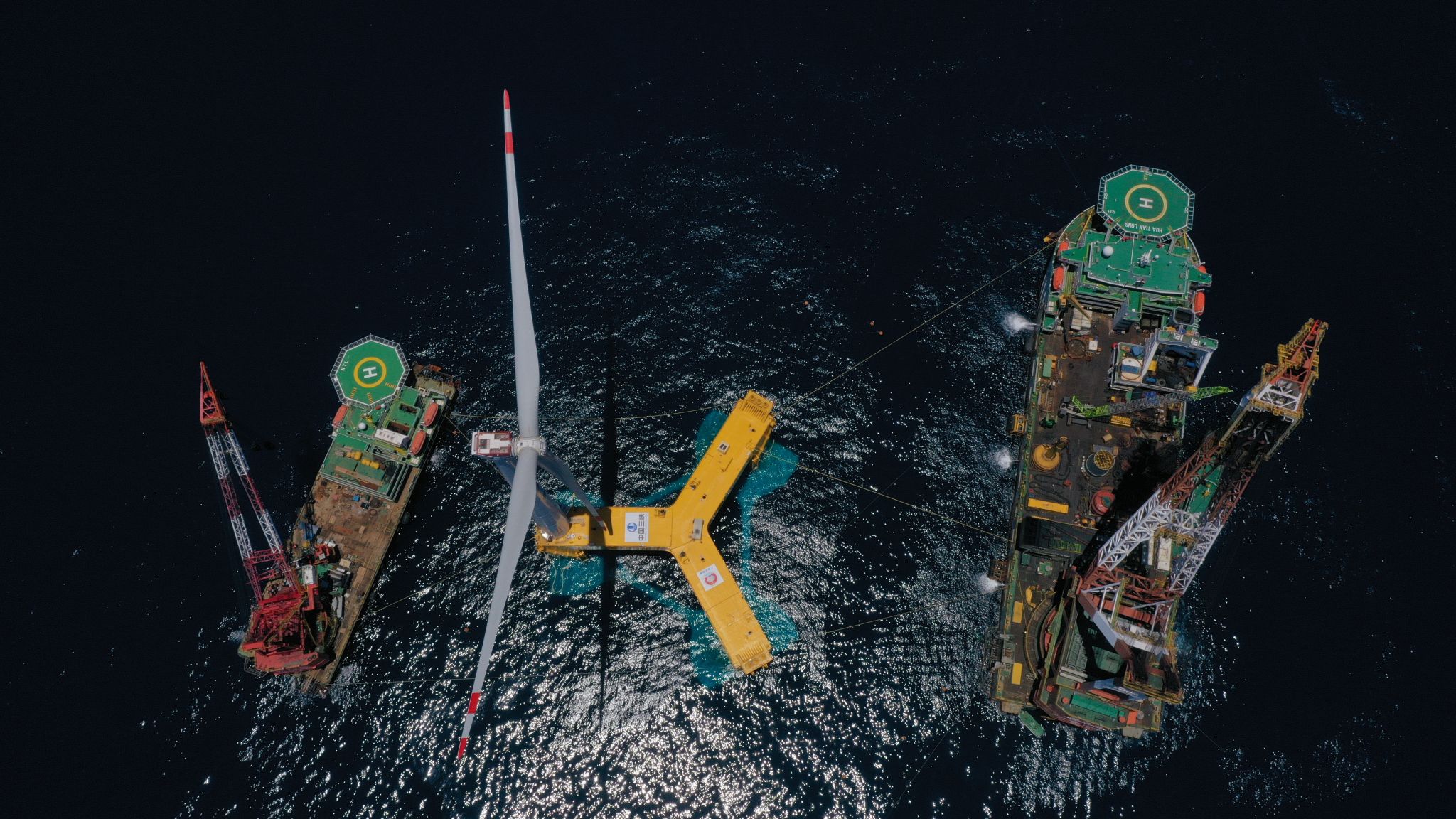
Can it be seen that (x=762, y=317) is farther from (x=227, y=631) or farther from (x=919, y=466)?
(x=227, y=631)

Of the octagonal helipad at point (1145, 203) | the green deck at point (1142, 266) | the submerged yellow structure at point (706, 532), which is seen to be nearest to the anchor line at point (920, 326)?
the green deck at point (1142, 266)

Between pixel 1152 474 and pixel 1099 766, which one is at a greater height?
pixel 1152 474

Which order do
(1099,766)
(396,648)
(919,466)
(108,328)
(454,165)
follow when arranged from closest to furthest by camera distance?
(1099,766) → (396,648) → (919,466) → (108,328) → (454,165)

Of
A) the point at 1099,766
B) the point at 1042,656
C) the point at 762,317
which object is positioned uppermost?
the point at 762,317

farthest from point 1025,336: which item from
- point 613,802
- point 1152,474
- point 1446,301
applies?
point 613,802

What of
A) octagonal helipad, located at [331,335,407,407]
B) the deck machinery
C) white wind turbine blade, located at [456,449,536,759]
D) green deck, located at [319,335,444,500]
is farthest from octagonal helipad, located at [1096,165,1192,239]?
octagonal helipad, located at [331,335,407,407]

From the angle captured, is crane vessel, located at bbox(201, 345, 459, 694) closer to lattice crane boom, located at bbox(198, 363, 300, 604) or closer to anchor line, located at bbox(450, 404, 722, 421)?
lattice crane boom, located at bbox(198, 363, 300, 604)

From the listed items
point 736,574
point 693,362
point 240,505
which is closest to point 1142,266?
point 693,362

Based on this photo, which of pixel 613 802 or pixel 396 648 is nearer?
pixel 613 802

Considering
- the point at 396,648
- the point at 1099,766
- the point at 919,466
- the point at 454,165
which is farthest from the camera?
the point at 454,165
